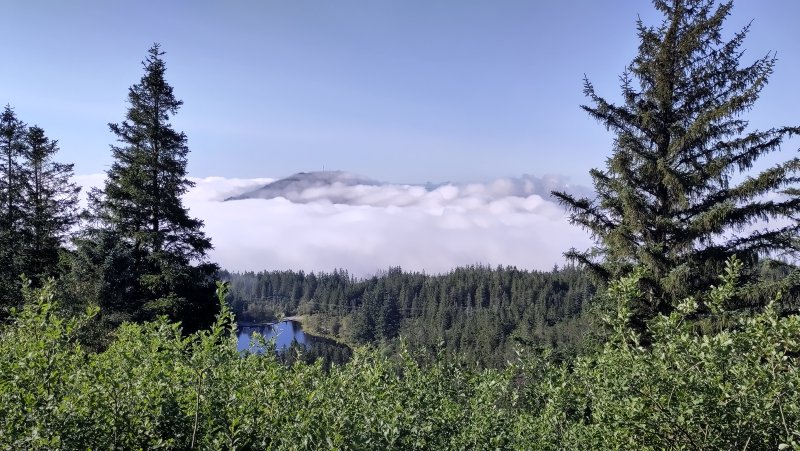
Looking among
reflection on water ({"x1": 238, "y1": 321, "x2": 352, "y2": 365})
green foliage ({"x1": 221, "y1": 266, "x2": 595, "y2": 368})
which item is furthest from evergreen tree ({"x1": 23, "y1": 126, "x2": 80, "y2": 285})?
green foliage ({"x1": 221, "y1": 266, "x2": 595, "y2": 368})

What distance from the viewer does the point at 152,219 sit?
22094 mm

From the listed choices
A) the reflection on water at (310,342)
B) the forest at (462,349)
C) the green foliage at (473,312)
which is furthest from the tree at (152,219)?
the green foliage at (473,312)

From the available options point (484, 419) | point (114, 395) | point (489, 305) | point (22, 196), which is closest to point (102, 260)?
point (22, 196)

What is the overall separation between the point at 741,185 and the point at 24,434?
610 inches

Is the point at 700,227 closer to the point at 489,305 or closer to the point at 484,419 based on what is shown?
the point at 484,419

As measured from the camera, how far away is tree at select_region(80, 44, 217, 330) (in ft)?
69.4

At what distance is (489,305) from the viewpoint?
578ft

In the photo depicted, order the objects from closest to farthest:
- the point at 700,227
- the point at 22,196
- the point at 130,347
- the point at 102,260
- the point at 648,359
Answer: the point at 648,359 < the point at 130,347 < the point at 700,227 < the point at 102,260 < the point at 22,196

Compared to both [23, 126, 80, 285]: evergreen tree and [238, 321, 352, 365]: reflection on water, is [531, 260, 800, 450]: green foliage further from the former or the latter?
[238, 321, 352, 365]: reflection on water

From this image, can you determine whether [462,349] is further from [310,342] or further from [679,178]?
[310,342]

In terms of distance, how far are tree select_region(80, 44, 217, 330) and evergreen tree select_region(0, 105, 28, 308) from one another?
559 cm

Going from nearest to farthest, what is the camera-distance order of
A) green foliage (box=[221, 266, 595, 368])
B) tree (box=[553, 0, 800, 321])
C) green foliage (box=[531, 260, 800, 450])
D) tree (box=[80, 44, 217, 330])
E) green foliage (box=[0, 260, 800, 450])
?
green foliage (box=[0, 260, 800, 450]), green foliage (box=[531, 260, 800, 450]), tree (box=[553, 0, 800, 321]), tree (box=[80, 44, 217, 330]), green foliage (box=[221, 266, 595, 368])

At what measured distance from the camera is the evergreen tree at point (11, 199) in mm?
24312

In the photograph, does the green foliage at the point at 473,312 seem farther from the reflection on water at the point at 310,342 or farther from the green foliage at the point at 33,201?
the green foliage at the point at 33,201
